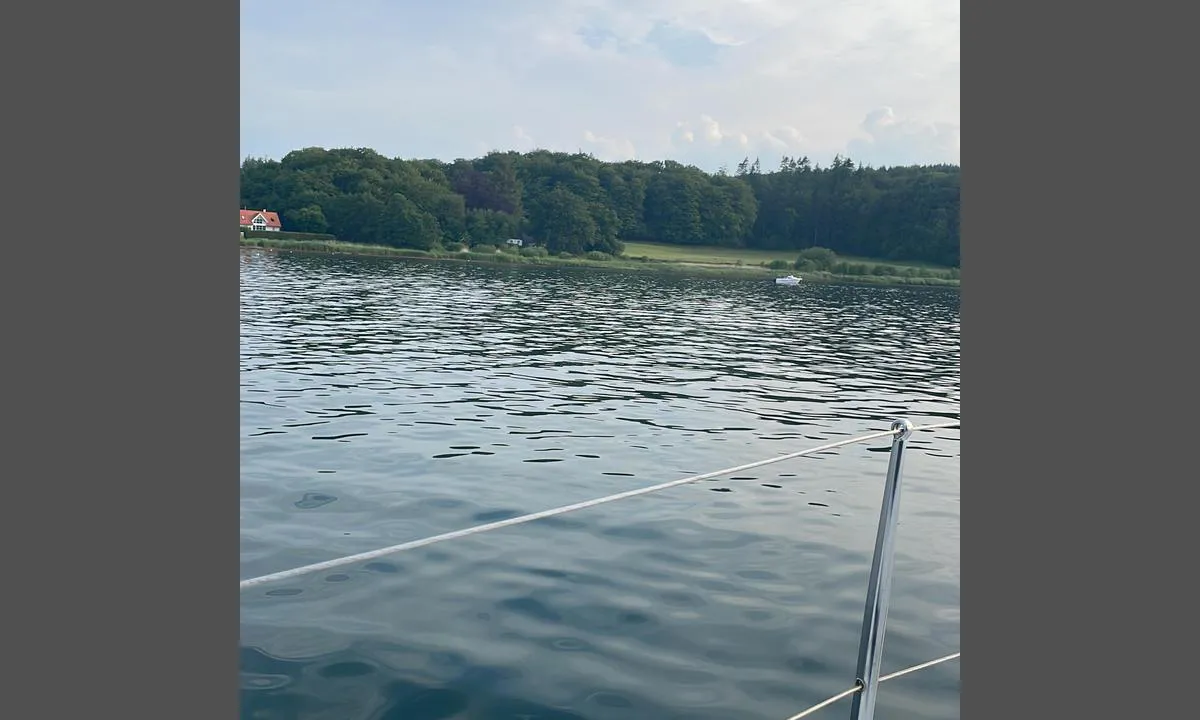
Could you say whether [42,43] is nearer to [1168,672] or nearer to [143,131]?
[143,131]

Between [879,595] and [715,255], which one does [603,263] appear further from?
[879,595]

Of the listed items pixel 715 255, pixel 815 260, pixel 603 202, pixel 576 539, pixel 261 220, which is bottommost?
pixel 576 539

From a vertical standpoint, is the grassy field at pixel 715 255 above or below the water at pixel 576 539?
above

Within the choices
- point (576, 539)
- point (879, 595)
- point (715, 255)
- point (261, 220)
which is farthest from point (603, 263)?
point (879, 595)

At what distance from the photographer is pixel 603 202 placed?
9444 centimetres

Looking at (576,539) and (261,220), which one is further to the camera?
(261,220)

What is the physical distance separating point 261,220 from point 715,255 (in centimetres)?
4091

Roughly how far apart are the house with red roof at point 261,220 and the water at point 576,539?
63557 mm

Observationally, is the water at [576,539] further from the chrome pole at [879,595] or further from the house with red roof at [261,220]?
the house with red roof at [261,220]

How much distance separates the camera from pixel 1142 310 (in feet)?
9.67

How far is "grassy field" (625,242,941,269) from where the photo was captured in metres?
86.1

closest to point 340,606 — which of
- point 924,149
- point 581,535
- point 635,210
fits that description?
point 581,535

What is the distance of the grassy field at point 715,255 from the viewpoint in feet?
282

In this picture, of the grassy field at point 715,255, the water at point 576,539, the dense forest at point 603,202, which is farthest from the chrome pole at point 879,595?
the grassy field at point 715,255
